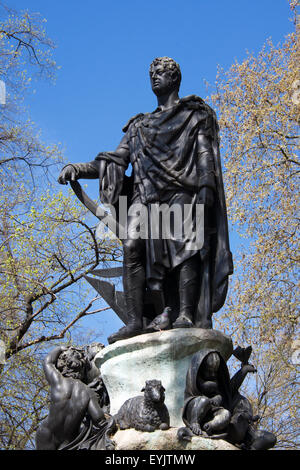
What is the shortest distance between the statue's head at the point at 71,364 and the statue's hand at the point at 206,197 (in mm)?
1580

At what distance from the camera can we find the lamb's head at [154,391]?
15.9ft

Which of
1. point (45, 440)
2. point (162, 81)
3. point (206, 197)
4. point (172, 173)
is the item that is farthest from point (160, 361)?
point (162, 81)

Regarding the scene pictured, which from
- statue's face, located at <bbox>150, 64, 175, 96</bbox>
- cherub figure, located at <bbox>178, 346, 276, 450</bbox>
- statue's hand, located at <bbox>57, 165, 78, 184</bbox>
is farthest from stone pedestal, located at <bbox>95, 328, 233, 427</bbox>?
statue's face, located at <bbox>150, 64, 175, 96</bbox>

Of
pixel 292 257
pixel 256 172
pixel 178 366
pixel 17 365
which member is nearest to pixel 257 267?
pixel 292 257

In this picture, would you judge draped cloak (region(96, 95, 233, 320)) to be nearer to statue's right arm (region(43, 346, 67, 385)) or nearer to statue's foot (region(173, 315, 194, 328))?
statue's foot (region(173, 315, 194, 328))

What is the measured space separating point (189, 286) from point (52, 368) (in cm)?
125

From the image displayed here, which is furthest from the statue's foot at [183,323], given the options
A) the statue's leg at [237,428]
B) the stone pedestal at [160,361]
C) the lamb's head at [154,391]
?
the statue's leg at [237,428]

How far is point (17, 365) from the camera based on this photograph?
13.4 meters

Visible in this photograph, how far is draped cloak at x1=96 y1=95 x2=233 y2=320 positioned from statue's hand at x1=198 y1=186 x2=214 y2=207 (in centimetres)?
4

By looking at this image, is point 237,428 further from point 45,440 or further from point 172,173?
point 172,173

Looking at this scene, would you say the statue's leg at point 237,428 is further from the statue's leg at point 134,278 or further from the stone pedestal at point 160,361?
the statue's leg at point 134,278
